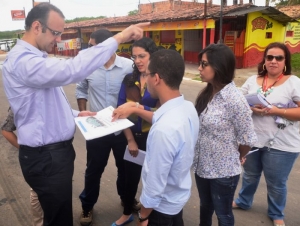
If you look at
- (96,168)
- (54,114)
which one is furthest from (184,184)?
(96,168)

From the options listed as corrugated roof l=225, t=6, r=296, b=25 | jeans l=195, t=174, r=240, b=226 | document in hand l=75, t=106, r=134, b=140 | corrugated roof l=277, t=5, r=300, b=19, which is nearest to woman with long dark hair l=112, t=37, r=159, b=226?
document in hand l=75, t=106, r=134, b=140

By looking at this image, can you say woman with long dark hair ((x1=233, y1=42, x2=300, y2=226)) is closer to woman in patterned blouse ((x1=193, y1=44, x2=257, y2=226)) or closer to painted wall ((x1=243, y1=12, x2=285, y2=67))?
woman in patterned blouse ((x1=193, y1=44, x2=257, y2=226))

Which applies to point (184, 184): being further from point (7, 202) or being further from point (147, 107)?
point (7, 202)

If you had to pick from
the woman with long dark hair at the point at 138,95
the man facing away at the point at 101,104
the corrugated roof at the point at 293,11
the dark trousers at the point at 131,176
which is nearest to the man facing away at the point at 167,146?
the woman with long dark hair at the point at 138,95

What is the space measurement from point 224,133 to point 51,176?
1208 mm

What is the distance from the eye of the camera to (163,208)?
5.61 feet

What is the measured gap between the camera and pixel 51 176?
72.4 inches

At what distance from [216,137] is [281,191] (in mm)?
1090

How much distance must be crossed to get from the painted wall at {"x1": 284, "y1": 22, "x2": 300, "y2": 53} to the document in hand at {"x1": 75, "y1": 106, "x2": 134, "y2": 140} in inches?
A: 680

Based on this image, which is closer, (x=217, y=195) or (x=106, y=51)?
(x=106, y=51)

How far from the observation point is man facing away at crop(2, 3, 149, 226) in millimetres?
1576

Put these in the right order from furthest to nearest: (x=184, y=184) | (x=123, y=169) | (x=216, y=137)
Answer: (x=123, y=169), (x=216, y=137), (x=184, y=184)

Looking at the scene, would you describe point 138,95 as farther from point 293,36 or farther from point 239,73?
point 293,36

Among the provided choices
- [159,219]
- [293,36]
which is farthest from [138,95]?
[293,36]
